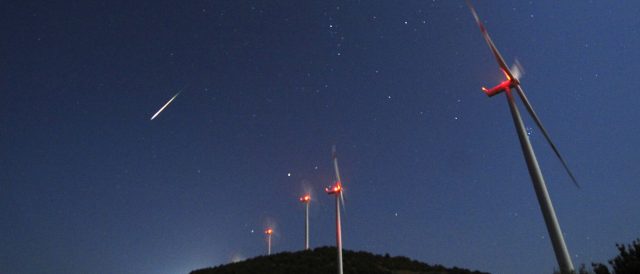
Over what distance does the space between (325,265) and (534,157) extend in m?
31.7

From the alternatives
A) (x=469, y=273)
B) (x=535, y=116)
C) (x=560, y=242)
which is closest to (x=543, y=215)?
(x=560, y=242)

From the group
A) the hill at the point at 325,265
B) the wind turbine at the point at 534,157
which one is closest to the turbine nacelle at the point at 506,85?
the wind turbine at the point at 534,157

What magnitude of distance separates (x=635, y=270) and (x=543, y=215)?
138 inches

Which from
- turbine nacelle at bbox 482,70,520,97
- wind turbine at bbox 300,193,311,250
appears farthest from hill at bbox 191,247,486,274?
turbine nacelle at bbox 482,70,520,97

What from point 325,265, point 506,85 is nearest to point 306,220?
point 325,265

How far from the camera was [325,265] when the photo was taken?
4712cm

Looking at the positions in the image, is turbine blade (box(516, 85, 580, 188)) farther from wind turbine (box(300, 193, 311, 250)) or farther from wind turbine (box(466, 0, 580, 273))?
wind turbine (box(300, 193, 311, 250))

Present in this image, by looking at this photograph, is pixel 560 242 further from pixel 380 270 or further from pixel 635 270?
pixel 380 270

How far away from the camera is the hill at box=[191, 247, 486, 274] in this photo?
4553 centimetres

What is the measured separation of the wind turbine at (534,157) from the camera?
53.9 feet

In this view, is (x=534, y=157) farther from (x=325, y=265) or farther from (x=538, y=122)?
(x=325, y=265)

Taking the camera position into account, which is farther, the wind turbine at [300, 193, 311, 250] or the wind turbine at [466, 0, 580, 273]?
the wind turbine at [300, 193, 311, 250]

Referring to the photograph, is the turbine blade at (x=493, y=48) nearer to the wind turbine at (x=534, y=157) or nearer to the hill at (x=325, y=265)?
the wind turbine at (x=534, y=157)

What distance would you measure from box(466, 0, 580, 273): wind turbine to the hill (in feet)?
83.2
